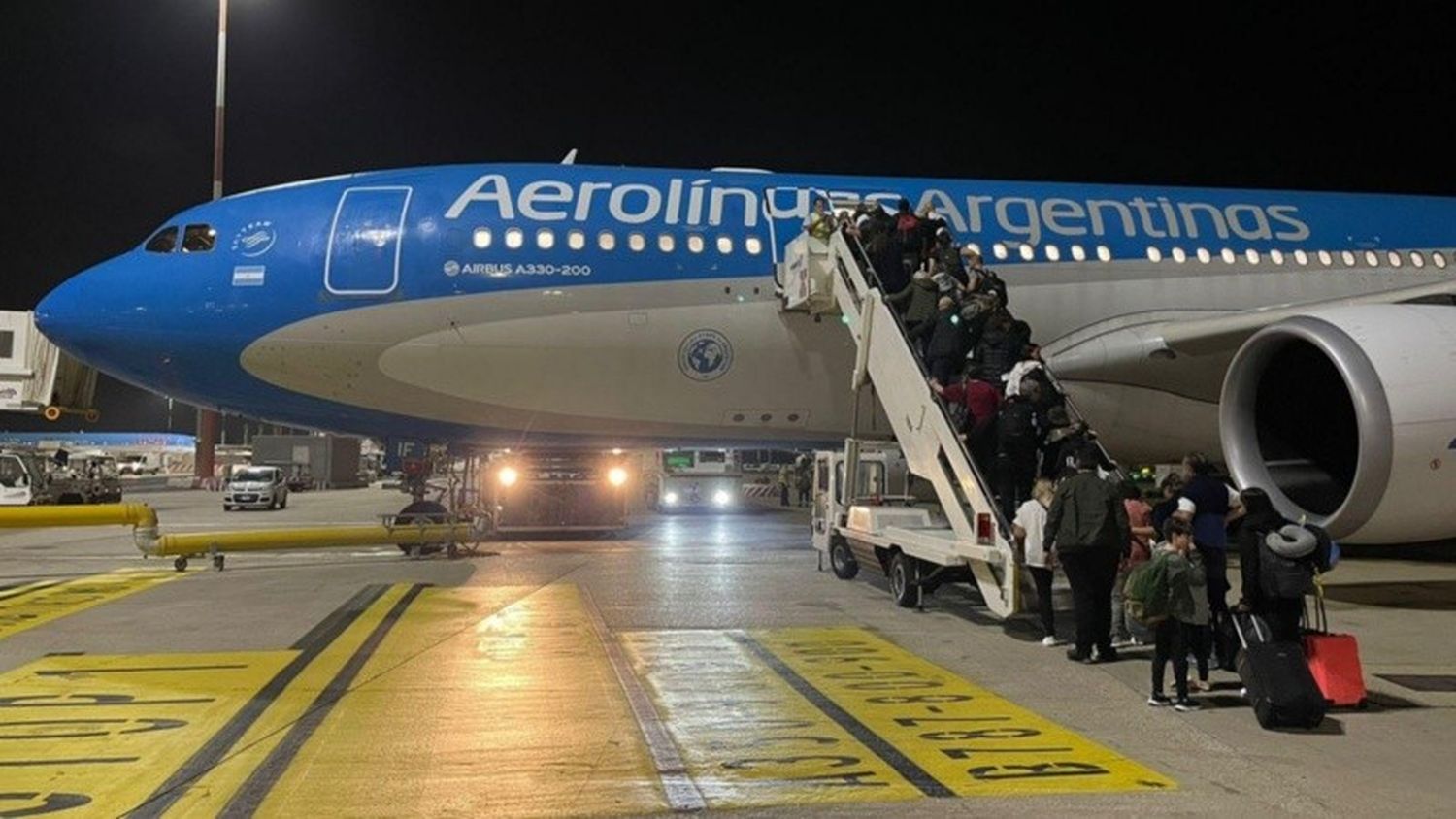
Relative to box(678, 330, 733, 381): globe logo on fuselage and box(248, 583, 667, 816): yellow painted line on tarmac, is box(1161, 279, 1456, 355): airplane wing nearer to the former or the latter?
box(678, 330, 733, 381): globe logo on fuselage

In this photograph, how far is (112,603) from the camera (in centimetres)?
1027

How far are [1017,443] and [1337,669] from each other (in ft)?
11.3

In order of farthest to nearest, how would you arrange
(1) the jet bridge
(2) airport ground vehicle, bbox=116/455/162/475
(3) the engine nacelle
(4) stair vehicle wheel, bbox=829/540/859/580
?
(2) airport ground vehicle, bbox=116/455/162/475 → (1) the jet bridge → (4) stair vehicle wheel, bbox=829/540/859/580 → (3) the engine nacelle

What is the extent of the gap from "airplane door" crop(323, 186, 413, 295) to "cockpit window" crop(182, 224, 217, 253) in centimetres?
141

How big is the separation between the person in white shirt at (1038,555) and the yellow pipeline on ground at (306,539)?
307 inches

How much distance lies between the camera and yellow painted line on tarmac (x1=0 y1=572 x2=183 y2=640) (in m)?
9.32

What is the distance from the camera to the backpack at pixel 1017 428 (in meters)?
9.47

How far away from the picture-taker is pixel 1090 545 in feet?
25.2

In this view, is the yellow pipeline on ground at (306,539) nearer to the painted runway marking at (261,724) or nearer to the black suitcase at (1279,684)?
the painted runway marking at (261,724)

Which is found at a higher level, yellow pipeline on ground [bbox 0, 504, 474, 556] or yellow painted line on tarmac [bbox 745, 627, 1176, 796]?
yellow pipeline on ground [bbox 0, 504, 474, 556]

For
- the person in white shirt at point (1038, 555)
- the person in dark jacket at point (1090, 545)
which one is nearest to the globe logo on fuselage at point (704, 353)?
the person in white shirt at point (1038, 555)

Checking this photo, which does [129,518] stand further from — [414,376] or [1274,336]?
[1274,336]

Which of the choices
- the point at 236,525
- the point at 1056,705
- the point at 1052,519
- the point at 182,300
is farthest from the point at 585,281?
the point at 236,525

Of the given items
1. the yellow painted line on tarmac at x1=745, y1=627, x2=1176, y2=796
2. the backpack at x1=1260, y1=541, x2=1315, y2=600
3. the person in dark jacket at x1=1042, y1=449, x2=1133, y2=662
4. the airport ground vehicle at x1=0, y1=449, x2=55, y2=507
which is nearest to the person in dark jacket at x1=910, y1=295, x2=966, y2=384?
the person in dark jacket at x1=1042, y1=449, x2=1133, y2=662
